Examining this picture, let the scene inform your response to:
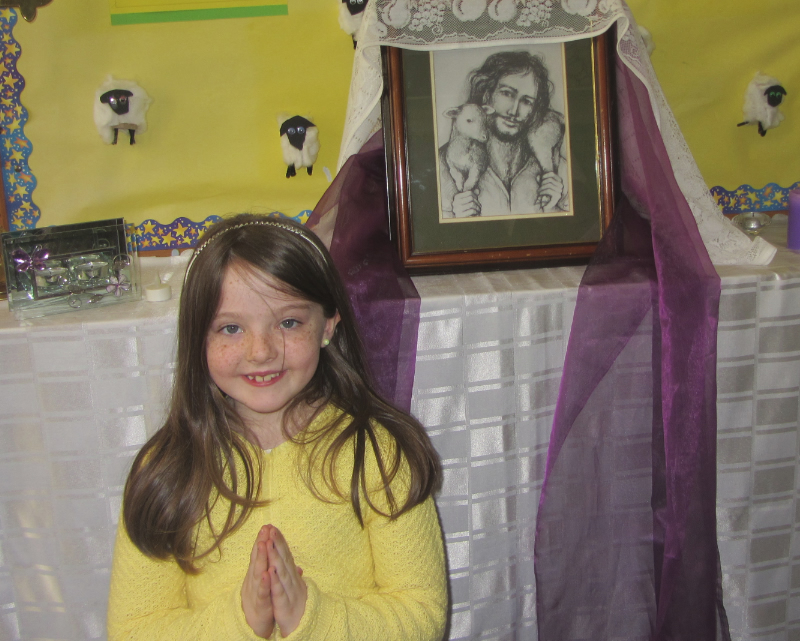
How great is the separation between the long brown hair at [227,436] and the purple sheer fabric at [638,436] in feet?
0.94

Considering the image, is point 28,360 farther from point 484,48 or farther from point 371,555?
point 484,48

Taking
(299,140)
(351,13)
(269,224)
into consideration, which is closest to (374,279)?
(269,224)

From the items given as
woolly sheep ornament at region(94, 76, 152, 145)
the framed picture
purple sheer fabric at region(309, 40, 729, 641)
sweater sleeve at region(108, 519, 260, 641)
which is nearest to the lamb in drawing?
the framed picture

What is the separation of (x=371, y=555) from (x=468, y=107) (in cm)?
67

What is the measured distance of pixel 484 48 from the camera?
3.65 ft

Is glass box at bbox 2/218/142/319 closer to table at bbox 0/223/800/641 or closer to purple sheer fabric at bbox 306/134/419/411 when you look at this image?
table at bbox 0/223/800/641

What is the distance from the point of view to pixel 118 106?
4.05ft

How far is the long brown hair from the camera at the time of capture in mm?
812

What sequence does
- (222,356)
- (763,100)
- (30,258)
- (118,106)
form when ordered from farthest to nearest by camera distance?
(763,100), (118,106), (30,258), (222,356)

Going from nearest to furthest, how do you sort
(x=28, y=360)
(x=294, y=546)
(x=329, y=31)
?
(x=294, y=546) → (x=28, y=360) → (x=329, y=31)

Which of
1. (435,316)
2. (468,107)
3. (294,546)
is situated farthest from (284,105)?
(294,546)

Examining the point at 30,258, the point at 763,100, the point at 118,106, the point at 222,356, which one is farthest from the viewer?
the point at 763,100

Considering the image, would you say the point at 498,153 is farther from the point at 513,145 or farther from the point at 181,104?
the point at 181,104

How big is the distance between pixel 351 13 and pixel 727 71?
0.74 metres
